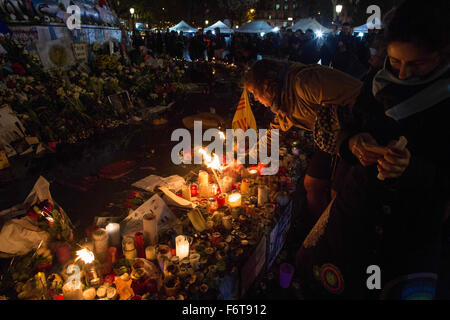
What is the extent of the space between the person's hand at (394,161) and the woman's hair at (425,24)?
1.49 ft

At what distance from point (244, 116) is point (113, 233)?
242 cm

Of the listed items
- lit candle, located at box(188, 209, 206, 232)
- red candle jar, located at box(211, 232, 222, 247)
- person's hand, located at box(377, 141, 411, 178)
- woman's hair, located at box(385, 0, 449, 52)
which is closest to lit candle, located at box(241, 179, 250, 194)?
lit candle, located at box(188, 209, 206, 232)

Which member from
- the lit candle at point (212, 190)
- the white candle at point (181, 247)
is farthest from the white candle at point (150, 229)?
the lit candle at point (212, 190)

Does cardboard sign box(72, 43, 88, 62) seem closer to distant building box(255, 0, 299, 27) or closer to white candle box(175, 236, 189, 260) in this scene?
white candle box(175, 236, 189, 260)

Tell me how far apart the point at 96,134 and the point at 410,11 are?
6.86 metres

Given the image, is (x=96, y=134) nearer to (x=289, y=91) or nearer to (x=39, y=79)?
(x=39, y=79)

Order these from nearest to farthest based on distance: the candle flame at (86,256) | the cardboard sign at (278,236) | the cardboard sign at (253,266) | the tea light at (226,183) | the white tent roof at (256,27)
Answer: the candle flame at (86,256) → the cardboard sign at (253,266) → the cardboard sign at (278,236) → the tea light at (226,183) → the white tent roof at (256,27)

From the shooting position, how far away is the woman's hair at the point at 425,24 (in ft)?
3.83

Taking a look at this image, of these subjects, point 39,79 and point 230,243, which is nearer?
point 230,243

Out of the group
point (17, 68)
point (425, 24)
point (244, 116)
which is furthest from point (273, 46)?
point (425, 24)

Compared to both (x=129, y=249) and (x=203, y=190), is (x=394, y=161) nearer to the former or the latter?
(x=129, y=249)

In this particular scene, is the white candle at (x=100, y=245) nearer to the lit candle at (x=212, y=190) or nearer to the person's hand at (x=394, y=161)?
the lit candle at (x=212, y=190)
